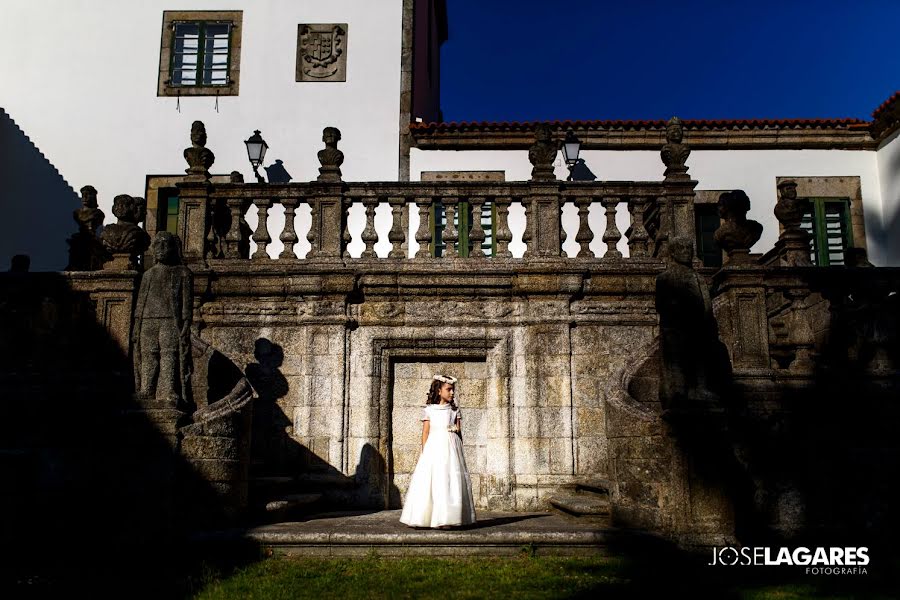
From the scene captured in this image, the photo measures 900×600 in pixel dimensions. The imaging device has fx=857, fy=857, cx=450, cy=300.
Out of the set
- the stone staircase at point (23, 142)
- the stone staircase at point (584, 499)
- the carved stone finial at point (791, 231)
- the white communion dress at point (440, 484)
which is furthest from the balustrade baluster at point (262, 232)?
the stone staircase at point (23, 142)

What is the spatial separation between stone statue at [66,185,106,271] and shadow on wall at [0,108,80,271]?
3683mm

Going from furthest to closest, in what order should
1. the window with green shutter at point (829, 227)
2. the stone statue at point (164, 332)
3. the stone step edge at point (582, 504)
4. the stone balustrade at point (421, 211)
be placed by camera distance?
the window with green shutter at point (829, 227)
the stone balustrade at point (421, 211)
the stone step edge at point (582, 504)
the stone statue at point (164, 332)

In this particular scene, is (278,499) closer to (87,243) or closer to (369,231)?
(369,231)

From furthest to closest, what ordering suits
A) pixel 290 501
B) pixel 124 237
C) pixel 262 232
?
pixel 262 232 < pixel 124 237 < pixel 290 501

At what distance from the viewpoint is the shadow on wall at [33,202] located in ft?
50.9

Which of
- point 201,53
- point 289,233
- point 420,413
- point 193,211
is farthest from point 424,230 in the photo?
point 201,53

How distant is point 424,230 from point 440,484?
12.0 feet

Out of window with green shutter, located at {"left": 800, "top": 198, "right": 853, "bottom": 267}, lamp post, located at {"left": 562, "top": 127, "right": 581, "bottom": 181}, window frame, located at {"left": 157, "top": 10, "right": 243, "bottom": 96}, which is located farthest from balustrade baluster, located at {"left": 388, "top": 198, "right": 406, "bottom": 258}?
window with green shutter, located at {"left": 800, "top": 198, "right": 853, "bottom": 267}

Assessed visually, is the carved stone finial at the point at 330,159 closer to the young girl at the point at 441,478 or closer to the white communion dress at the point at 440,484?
the young girl at the point at 441,478

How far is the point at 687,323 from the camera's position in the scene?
24.2ft

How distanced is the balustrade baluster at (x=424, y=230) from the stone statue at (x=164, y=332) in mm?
3066

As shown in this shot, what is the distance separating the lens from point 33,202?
51.2 ft

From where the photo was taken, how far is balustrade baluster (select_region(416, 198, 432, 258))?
33.8 ft

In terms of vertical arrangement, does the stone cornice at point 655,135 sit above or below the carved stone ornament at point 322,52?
below
